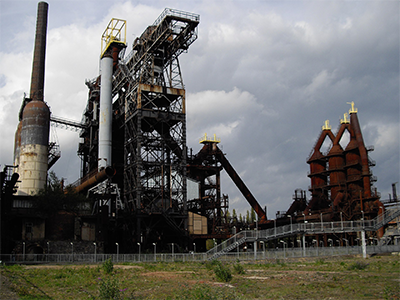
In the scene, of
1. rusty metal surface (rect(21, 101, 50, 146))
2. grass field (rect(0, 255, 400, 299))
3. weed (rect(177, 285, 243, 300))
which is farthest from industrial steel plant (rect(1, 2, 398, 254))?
weed (rect(177, 285, 243, 300))

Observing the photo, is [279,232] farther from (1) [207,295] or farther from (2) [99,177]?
(1) [207,295]

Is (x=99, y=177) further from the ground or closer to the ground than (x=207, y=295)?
further from the ground

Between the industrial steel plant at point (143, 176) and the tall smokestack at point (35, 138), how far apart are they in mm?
150

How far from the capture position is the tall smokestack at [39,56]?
230 ft

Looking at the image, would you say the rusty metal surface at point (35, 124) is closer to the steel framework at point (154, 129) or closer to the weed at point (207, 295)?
the steel framework at point (154, 129)

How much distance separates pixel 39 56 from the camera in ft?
234

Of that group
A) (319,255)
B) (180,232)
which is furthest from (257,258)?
(180,232)

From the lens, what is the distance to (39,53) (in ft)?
234

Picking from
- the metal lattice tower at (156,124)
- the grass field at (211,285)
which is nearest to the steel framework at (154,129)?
the metal lattice tower at (156,124)

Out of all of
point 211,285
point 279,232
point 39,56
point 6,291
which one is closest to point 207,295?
point 211,285

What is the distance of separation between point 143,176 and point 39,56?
2652 cm

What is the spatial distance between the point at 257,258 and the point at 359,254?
11.8 meters

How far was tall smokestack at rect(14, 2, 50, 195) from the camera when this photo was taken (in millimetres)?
64000

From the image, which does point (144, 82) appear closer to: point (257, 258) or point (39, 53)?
point (39, 53)
